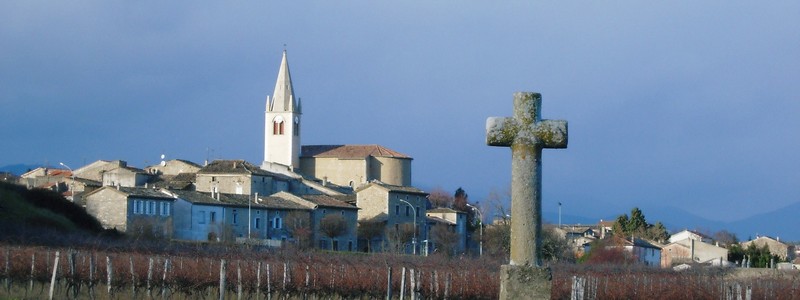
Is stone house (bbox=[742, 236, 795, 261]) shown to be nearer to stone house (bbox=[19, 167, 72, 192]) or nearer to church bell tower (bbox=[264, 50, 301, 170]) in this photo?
church bell tower (bbox=[264, 50, 301, 170])

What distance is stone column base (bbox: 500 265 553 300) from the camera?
10117 millimetres

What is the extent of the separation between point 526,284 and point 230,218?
196 feet

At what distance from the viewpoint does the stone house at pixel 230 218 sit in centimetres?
6681

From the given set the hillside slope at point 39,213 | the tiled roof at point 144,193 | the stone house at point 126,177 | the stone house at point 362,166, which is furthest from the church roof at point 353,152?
the hillside slope at point 39,213

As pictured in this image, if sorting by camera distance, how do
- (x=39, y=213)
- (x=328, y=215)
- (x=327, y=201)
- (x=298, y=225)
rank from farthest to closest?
(x=327, y=201)
(x=328, y=215)
(x=298, y=225)
(x=39, y=213)

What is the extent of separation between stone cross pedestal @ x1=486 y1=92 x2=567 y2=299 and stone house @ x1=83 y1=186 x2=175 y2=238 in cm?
5357

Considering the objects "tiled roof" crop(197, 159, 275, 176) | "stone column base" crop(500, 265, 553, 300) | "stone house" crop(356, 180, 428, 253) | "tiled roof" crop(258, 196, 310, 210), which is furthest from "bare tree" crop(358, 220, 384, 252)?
"stone column base" crop(500, 265, 553, 300)

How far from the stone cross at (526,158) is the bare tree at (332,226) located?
205 feet

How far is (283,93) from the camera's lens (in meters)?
114

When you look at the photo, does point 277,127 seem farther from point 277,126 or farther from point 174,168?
point 174,168

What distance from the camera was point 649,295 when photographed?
89.9 ft

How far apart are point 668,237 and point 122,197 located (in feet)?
155

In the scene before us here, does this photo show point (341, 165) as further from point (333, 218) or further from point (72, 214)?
point (72, 214)

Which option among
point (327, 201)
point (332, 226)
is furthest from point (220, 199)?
point (327, 201)
